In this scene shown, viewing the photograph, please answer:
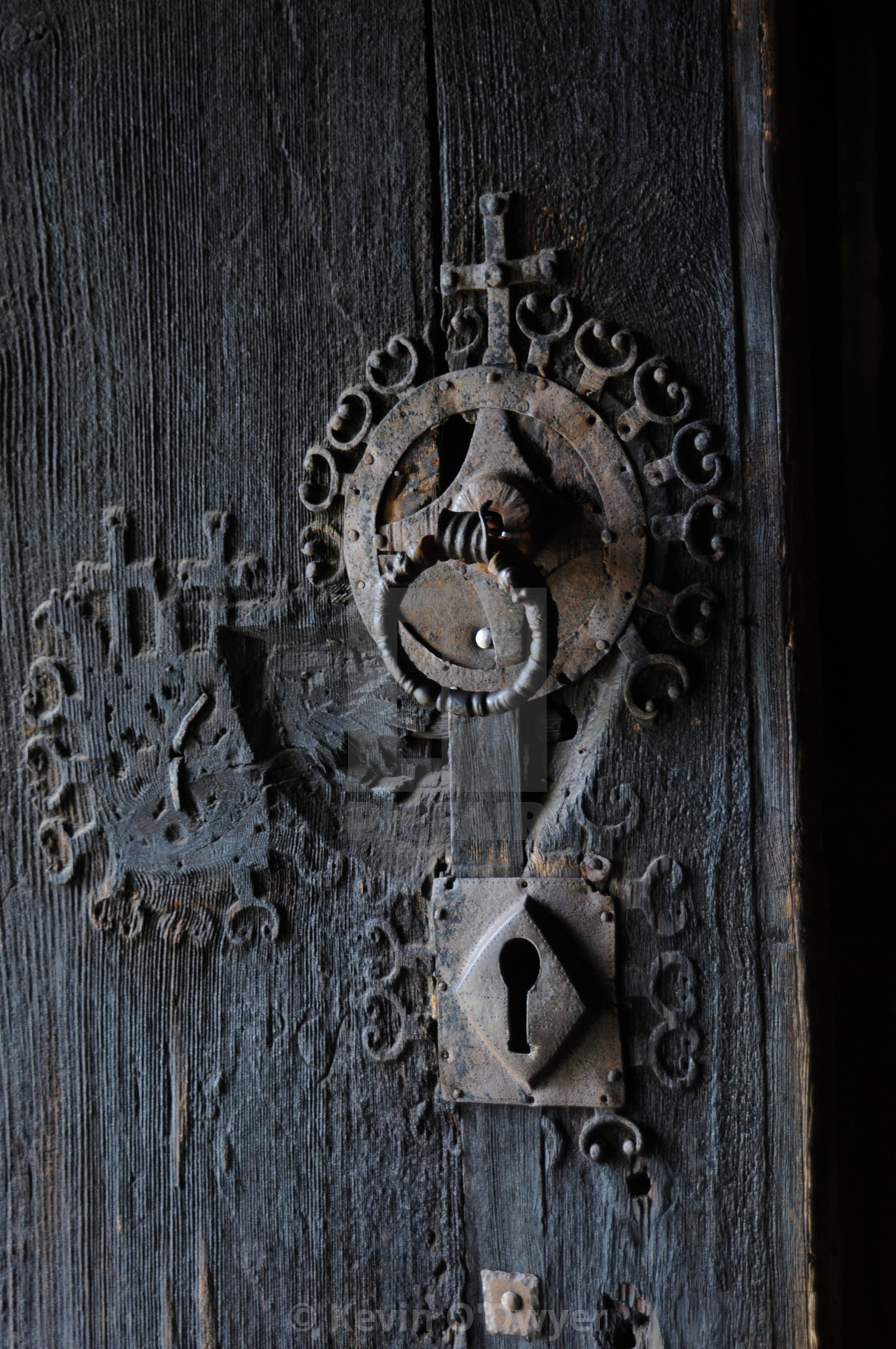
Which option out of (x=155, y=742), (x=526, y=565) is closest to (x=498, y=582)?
(x=526, y=565)

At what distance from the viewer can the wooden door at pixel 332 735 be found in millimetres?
728

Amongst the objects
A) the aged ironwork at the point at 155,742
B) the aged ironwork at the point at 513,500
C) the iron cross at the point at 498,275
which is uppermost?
the iron cross at the point at 498,275

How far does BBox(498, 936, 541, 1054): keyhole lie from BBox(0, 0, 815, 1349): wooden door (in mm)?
57

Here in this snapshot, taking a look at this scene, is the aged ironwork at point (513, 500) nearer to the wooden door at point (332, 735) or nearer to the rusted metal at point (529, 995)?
the wooden door at point (332, 735)

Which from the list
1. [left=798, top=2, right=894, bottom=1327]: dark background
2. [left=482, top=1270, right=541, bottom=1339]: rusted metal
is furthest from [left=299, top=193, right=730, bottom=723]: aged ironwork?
[left=482, top=1270, right=541, bottom=1339]: rusted metal

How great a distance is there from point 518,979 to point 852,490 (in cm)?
56

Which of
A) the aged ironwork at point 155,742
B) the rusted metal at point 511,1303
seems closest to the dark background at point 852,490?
the rusted metal at point 511,1303

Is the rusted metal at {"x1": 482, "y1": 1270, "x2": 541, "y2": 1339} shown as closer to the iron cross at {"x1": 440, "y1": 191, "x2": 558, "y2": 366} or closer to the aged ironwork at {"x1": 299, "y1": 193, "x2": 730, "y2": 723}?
the aged ironwork at {"x1": 299, "y1": 193, "x2": 730, "y2": 723}

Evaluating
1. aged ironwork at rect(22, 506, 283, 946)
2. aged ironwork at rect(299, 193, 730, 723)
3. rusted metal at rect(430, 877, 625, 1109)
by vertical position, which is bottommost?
rusted metal at rect(430, 877, 625, 1109)

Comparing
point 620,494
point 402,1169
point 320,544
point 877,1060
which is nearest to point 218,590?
point 320,544

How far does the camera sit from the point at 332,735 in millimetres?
854

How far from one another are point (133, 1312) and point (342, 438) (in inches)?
32.2

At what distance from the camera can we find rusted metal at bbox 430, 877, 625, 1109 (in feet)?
2.44

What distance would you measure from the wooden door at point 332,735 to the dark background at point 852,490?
8.0 inches
